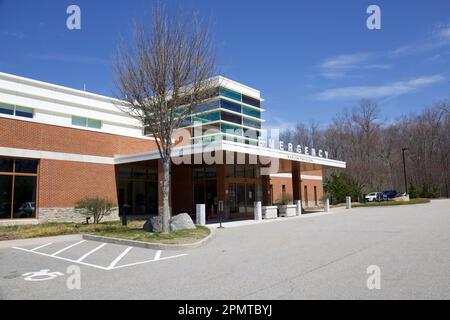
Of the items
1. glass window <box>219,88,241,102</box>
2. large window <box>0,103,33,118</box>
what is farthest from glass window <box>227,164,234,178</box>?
glass window <box>219,88,241,102</box>

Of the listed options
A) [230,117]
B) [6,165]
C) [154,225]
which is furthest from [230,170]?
[230,117]

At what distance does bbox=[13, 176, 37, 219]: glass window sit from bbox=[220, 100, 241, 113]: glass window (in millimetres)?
57934

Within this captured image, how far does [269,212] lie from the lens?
1035 inches

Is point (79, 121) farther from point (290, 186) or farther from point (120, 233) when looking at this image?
point (120, 233)

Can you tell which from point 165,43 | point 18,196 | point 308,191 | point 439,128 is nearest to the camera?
point 165,43

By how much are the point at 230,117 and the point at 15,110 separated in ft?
155

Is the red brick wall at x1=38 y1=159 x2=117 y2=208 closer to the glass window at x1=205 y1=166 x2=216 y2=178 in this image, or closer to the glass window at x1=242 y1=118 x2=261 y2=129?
the glass window at x1=205 y1=166 x2=216 y2=178

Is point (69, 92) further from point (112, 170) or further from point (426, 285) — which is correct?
point (426, 285)

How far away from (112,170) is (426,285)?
23743mm
